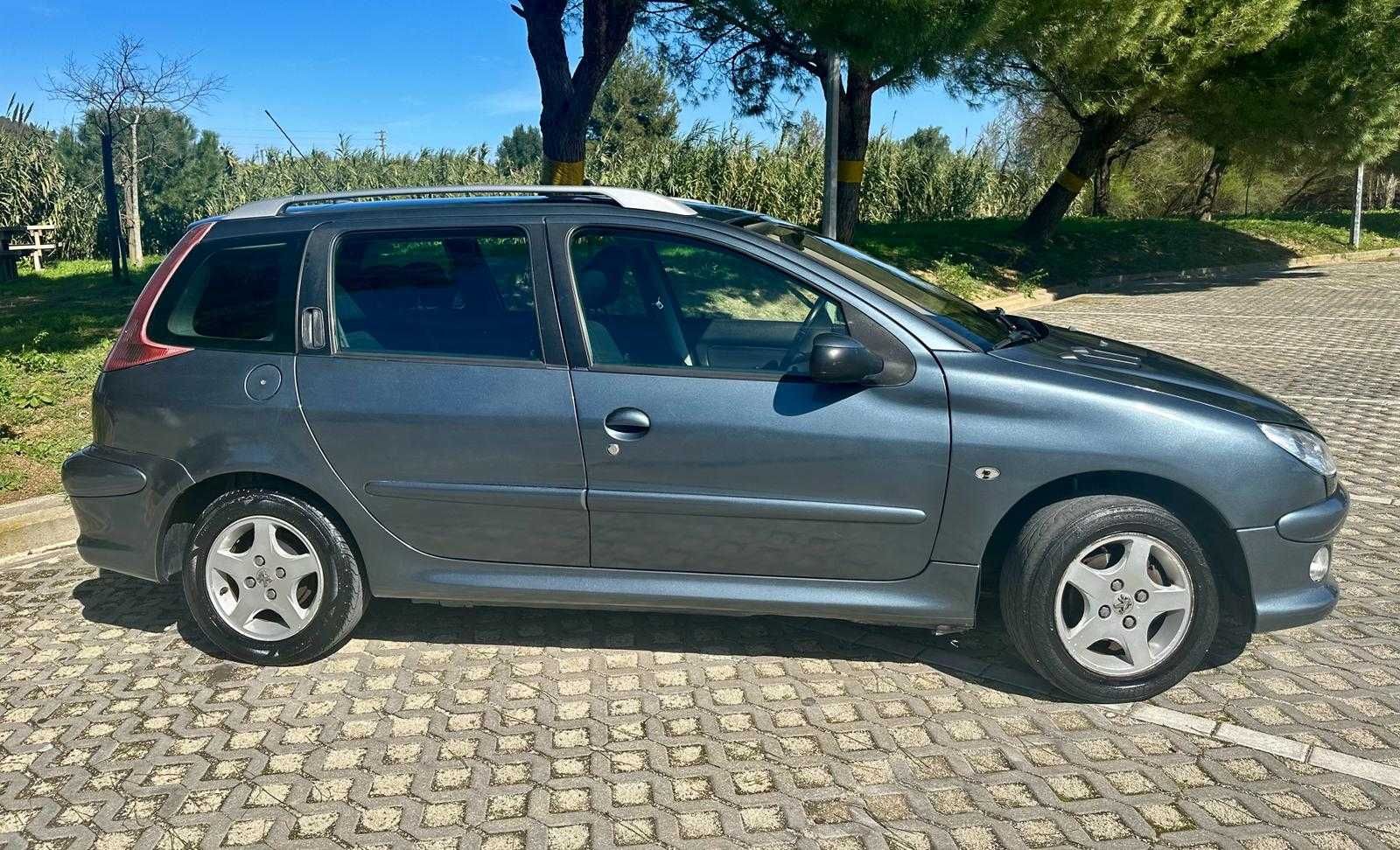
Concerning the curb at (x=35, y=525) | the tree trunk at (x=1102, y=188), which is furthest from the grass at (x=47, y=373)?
the tree trunk at (x=1102, y=188)

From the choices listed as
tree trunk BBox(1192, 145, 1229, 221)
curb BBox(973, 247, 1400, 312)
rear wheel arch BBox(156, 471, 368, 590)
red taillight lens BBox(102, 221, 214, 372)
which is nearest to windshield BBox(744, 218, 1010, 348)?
rear wheel arch BBox(156, 471, 368, 590)

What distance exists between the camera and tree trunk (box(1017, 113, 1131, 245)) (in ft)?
71.1

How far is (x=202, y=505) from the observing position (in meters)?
4.46

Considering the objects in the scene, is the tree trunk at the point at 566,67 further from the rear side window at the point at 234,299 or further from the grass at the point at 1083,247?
the rear side window at the point at 234,299

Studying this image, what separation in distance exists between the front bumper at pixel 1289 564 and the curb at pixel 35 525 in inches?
215

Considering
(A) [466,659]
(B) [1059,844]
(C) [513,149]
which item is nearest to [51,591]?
(A) [466,659]

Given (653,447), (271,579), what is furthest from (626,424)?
(271,579)

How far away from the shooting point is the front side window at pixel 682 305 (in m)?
4.11

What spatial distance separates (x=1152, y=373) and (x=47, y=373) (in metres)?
8.70

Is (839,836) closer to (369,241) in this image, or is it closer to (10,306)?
(369,241)

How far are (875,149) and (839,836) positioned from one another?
2450 centimetres

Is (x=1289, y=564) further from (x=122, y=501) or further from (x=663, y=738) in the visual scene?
(x=122, y=501)

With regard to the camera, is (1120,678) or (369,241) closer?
(1120,678)

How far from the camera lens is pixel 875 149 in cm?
2622
